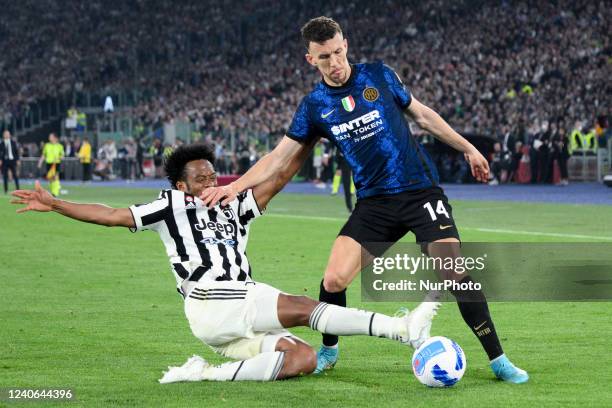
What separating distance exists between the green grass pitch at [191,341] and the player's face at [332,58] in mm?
1859

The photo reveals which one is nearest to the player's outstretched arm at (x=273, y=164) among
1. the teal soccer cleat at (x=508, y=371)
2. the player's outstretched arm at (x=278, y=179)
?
the player's outstretched arm at (x=278, y=179)

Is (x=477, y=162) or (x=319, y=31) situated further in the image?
(x=477, y=162)

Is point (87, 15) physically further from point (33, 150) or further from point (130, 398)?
point (130, 398)

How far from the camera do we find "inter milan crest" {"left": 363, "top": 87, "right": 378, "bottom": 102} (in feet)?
24.5

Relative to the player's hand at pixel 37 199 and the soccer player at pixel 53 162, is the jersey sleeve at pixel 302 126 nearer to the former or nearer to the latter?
the player's hand at pixel 37 199

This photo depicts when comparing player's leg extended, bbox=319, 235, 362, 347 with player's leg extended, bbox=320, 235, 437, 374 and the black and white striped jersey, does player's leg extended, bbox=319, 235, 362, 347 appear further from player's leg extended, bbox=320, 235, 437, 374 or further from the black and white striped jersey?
the black and white striped jersey

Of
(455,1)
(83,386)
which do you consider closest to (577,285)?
(83,386)

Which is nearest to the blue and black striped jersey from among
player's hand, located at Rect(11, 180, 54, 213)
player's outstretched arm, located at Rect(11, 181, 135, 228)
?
player's outstretched arm, located at Rect(11, 181, 135, 228)

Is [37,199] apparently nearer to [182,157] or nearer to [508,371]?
[182,157]

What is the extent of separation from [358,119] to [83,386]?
7.58 feet

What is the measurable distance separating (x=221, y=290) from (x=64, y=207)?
1.07 metres

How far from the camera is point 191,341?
909 centimetres

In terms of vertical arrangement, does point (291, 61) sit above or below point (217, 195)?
above

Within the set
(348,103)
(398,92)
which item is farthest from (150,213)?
(398,92)
